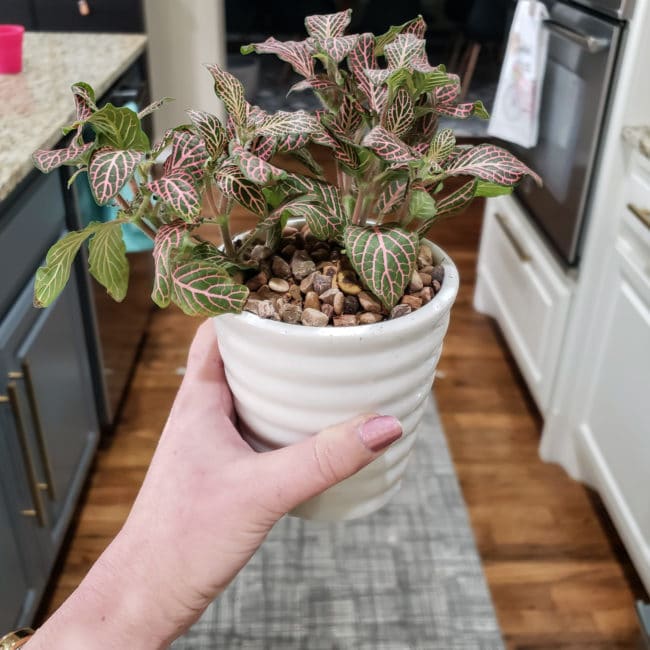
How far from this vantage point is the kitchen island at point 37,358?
42.9 inches

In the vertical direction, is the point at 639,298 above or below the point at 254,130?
below

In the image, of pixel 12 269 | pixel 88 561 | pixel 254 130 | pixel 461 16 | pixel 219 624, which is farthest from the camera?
pixel 461 16

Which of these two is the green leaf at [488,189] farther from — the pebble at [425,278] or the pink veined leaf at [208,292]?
the pink veined leaf at [208,292]

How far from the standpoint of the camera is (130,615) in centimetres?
61

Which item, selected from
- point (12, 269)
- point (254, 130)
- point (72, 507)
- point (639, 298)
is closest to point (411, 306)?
point (254, 130)

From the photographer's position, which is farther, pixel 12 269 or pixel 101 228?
pixel 12 269

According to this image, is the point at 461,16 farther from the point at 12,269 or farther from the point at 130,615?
the point at 130,615

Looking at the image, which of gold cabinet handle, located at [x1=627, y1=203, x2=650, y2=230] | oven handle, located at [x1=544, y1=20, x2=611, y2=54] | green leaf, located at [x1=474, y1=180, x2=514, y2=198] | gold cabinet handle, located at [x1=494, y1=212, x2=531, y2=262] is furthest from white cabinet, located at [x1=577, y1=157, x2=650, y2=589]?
green leaf, located at [x1=474, y1=180, x2=514, y2=198]

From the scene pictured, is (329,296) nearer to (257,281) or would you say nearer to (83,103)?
(257,281)

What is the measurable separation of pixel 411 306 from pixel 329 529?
3.44 ft

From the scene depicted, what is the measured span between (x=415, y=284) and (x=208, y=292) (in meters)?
Result: 0.18

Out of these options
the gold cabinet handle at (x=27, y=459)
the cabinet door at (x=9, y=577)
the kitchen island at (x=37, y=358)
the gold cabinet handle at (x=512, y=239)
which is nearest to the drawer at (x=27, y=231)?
the kitchen island at (x=37, y=358)

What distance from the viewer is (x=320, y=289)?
584 millimetres

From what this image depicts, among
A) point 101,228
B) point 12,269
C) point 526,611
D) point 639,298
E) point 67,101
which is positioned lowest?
point 526,611
